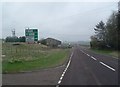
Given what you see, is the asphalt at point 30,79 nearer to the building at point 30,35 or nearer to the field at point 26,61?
the field at point 26,61

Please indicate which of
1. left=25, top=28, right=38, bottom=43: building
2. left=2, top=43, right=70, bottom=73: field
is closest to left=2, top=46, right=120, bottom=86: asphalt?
left=2, top=43, right=70, bottom=73: field

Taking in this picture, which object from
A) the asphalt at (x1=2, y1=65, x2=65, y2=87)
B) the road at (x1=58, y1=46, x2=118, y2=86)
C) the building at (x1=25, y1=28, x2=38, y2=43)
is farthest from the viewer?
the building at (x1=25, y1=28, x2=38, y2=43)

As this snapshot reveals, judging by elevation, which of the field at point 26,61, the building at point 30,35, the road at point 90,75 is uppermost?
the building at point 30,35

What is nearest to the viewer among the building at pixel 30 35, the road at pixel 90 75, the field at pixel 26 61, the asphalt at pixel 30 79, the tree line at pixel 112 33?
the road at pixel 90 75

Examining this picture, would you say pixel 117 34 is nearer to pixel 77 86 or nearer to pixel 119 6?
pixel 119 6

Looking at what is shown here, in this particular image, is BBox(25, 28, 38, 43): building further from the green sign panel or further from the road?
the road

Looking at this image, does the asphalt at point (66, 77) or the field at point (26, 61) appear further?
the field at point (26, 61)

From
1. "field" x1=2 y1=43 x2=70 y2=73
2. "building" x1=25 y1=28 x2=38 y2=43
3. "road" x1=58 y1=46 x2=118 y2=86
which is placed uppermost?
"building" x1=25 y1=28 x2=38 y2=43

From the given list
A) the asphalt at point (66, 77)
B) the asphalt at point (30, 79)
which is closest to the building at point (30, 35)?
the asphalt at point (66, 77)

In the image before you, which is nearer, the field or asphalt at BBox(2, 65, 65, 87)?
asphalt at BBox(2, 65, 65, 87)

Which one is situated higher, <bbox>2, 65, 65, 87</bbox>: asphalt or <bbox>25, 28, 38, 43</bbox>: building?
<bbox>25, 28, 38, 43</bbox>: building

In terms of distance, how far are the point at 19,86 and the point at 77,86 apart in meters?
2.59

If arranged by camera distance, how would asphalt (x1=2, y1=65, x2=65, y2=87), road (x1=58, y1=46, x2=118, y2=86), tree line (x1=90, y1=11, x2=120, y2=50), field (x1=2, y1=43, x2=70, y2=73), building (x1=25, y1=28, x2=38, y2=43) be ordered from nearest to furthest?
road (x1=58, y1=46, x2=118, y2=86), asphalt (x1=2, y1=65, x2=65, y2=87), field (x1=2, y1=43, x2=70, y2=73), building (x1=25, y1=28, x2=38, y2=43), tree line (x1=90, y1=11, x2=120, y2=50)

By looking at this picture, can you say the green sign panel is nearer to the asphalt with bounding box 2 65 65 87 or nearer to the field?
the field
